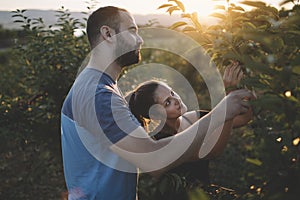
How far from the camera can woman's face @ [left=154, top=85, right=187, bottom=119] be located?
2.81 m

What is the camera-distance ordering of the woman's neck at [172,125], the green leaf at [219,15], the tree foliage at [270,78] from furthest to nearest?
the woman's neck at [172,125] → the green leaf at [219,15] → the tree foliage at [270,78]

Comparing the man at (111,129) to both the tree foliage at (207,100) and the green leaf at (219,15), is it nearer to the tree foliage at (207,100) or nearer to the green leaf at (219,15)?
the tree foliage at (207,100)

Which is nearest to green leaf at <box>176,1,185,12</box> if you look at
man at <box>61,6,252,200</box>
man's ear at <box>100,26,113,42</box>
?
man at <box>61,6,252,200</box>

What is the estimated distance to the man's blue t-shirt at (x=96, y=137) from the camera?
2068 mm

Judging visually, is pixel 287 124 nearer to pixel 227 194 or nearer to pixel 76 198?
pixel 227 194

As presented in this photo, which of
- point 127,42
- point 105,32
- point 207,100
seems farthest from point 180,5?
point 207,100

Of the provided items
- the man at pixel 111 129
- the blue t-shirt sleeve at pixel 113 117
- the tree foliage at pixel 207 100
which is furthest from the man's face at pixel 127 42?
the blue t-shirt sleeve at pixel 113 117

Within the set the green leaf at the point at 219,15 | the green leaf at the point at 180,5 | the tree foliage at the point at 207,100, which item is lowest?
the tree foliage at the point at 207,100

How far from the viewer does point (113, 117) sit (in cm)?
205

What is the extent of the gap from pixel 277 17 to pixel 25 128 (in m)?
3.64

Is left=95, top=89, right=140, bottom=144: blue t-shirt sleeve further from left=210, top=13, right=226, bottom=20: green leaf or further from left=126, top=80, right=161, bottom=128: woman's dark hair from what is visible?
left=126, top=80, right=161, bottom=128: woman's dark hair

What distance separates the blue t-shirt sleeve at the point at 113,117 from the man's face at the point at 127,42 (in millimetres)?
354

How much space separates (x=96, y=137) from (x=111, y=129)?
0.16 m

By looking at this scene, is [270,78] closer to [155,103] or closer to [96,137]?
[96,137]
